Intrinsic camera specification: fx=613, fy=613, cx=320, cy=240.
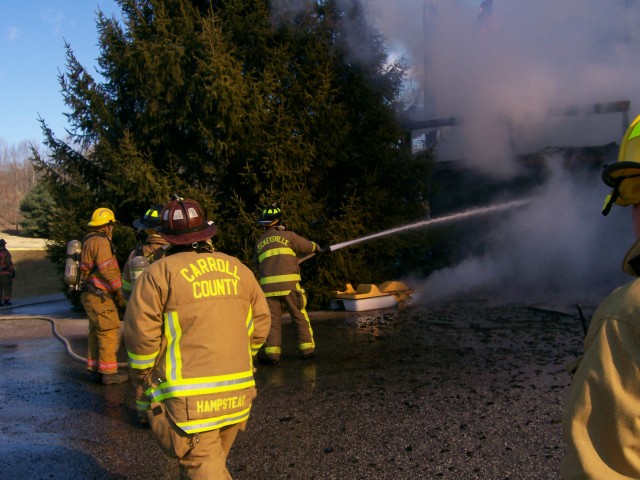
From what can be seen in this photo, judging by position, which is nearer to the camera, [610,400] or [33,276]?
[610,400]

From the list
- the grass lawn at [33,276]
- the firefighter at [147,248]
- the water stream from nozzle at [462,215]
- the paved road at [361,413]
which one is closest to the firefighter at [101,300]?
the paved road at [361,413]

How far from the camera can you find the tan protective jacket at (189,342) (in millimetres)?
2705

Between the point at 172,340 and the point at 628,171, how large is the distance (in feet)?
6.63

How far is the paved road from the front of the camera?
383 centimetres

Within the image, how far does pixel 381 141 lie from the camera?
10.7 m

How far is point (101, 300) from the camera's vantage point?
20.0 feet

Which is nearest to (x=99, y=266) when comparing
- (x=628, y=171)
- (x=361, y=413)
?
(x=361, y=413)

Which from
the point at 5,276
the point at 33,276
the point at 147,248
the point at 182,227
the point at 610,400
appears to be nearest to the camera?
the point at 610,400

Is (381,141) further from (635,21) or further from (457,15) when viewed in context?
(635,21)

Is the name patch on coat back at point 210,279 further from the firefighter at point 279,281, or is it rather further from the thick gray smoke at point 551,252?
the thick gray smoke at point 551,252

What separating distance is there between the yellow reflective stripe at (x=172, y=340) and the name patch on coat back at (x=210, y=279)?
0.15 meters

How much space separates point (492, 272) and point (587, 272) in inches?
67.8

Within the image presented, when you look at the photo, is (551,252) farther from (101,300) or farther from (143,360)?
(143,360)

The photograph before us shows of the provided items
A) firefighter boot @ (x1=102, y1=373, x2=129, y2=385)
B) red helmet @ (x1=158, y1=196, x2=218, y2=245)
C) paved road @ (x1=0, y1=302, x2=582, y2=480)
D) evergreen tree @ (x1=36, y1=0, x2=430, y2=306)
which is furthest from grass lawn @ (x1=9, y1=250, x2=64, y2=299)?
red helmet @ (x1=158, y1=196, x2=218, y2=245)
